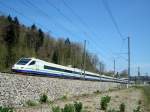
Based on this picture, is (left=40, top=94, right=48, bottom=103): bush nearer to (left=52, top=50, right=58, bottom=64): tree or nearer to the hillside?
the hillside

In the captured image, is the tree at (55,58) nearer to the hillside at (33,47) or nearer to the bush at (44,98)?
the hillside at (33,47)

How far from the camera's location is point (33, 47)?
85.6 metres

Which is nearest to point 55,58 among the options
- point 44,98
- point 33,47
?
point 33,47

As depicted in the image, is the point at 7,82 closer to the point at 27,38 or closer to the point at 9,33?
the point at 9,33

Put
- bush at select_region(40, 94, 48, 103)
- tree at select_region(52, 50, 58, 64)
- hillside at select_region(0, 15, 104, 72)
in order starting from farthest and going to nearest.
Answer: tree at select_region(52, 50, 58, 64) → hillside at select_region(0, 15, 104, 72) → bush at select_region(40, 94, 48, 103)

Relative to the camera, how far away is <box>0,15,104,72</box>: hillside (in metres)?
65.9

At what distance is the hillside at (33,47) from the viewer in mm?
65875

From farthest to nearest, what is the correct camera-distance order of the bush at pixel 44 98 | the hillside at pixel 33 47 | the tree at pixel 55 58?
1. the tree at pixel 55 58
2. the hillside at pixel 33 47
3. the bush at pixel 44 98

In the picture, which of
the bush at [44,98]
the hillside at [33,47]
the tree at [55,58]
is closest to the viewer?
the bush at [44,98]

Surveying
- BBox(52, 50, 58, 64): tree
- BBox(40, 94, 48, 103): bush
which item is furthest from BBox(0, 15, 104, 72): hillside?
BBox(40, 94, 48, 103): bush

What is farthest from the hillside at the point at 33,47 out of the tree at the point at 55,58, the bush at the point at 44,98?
the bush at the point at 44,98

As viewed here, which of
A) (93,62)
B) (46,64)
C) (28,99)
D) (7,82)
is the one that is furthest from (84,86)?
(93,62)

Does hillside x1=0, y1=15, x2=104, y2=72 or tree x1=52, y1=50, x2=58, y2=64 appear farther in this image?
tree x1=52, y1=50, x2=58, y2=64

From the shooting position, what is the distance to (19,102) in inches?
830
